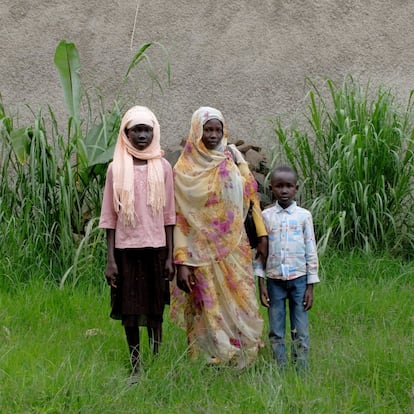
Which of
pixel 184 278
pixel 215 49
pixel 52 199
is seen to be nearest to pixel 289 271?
pixel 184 278

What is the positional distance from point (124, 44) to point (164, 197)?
12.1ft

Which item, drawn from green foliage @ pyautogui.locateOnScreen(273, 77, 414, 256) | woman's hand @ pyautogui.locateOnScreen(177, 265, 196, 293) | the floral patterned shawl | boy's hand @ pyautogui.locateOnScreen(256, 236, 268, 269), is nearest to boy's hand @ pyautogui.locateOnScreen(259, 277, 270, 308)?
boy's hand @ pyautogui.locateOnScreen(256, 236, 268, 269)

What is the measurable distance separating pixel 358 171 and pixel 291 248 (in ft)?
7.13

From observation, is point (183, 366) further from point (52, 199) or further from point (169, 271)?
point (52, 199)

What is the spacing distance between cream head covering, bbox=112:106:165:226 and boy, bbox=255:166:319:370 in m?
0.64

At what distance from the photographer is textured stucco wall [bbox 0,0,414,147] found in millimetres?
7496

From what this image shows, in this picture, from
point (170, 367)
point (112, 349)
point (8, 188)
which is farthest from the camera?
point (8, 188)

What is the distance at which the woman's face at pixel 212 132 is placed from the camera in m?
4.37

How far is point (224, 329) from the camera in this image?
445cm

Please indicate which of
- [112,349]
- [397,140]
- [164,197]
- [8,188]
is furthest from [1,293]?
[397,140]

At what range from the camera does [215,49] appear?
758 centimetres

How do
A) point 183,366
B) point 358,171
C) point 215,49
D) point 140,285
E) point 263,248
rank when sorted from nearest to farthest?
point 183,366 → point 140,285 → point 263,248 → point 358,171 → point 215,49

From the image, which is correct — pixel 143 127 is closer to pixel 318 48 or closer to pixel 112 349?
pixel 112 349

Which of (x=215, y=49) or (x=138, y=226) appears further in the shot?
(x=215, y=49)
